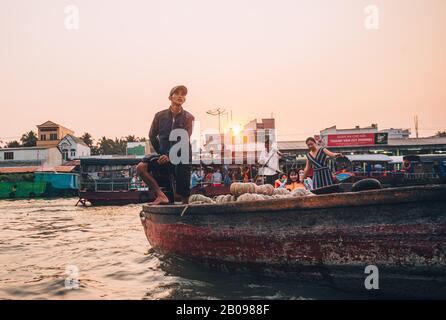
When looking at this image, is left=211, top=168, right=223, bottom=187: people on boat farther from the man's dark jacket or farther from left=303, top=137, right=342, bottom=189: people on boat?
the man's dark jacket

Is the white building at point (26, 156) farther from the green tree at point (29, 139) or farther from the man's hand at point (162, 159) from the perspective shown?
the man's hand at point (162, 159)

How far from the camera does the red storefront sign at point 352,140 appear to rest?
1142 inches

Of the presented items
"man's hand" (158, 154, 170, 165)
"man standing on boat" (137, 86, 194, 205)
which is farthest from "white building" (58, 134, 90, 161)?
"man's hand" (158, 154, 170, 165)

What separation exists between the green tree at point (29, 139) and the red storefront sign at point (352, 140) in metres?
47.4

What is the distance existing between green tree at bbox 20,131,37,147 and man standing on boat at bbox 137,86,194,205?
59.0 m

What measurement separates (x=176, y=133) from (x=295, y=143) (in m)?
29.9

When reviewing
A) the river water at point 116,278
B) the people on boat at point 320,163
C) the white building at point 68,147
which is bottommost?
the river water at point 116,278

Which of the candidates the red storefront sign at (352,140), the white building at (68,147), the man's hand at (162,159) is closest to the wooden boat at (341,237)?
the man's hand at (162,159)

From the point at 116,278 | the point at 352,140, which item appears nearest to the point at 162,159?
the point at 116,278

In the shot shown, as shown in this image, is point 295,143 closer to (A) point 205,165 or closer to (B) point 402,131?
(A) point 205,165

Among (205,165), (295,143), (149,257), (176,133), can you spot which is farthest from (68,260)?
(295,143)

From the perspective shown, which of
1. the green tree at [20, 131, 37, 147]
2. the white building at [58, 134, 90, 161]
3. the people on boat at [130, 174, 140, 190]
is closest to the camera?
the people on boat at [130, 174, 140, 190]

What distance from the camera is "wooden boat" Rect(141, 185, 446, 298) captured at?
280cm

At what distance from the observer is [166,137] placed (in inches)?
197
